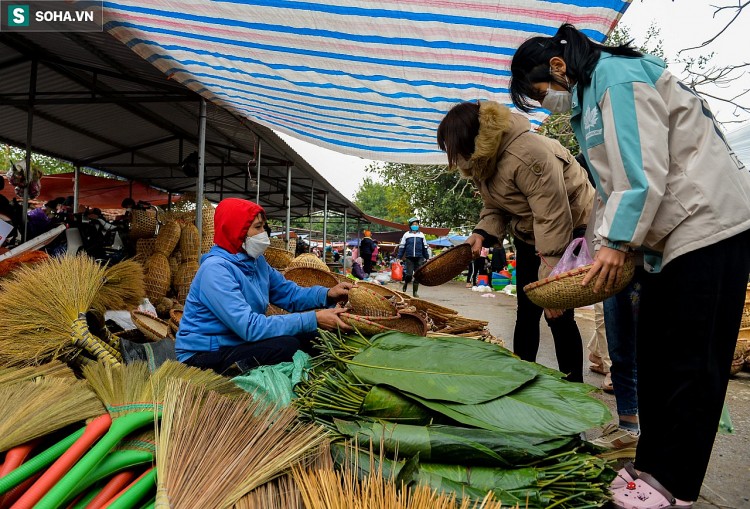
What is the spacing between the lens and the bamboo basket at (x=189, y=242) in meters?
5.29

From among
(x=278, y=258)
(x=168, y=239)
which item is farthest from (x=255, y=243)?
(x=168, y=239)

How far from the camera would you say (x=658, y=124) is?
143 centimetres

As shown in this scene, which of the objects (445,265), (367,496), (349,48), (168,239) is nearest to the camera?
(367,496)

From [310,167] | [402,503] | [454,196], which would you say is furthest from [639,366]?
[454,196]

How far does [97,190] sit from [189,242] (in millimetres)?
7031

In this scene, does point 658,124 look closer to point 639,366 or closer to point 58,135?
point 639,366

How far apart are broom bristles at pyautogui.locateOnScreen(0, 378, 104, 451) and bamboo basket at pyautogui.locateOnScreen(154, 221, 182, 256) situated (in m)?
3.80

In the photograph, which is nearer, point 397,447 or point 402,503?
point 402,503

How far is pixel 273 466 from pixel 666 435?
1.18m

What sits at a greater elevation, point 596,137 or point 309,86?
point 309,86

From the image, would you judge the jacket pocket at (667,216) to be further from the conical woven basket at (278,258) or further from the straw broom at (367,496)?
the conical woven basket at (278,258)

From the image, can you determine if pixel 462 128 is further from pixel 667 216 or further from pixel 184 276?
pixel 184 276

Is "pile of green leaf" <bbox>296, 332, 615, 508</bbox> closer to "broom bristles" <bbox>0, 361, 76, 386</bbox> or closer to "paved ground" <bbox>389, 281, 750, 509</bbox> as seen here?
"paved ground" <bbox>389, 281, 750, 509</bbox>

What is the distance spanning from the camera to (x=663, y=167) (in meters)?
1.42
